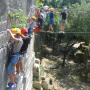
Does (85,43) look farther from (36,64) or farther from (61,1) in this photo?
(36,64)

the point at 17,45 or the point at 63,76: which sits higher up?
the point at 17,45

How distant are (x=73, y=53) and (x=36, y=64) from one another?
7.79 metres

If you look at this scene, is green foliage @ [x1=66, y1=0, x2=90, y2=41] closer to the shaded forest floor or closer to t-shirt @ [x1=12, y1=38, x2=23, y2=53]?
the shaded forest floor

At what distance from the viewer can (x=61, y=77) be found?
24.5m

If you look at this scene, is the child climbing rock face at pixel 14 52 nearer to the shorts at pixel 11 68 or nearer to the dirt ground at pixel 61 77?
the shorts at pixel 11 68

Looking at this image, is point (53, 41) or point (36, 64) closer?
point (36, 64)

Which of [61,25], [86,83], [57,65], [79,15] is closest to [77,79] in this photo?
[86,83]

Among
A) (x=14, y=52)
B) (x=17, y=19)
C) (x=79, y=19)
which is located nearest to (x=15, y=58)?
(x=14, y=52)

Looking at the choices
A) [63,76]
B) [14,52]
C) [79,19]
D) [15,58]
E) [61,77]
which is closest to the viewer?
[15,58]

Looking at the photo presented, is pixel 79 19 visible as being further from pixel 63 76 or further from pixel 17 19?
pixel 17 19

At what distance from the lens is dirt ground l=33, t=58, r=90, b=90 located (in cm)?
2305

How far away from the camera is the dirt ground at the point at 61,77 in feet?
75.6

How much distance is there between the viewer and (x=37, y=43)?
26.7 m

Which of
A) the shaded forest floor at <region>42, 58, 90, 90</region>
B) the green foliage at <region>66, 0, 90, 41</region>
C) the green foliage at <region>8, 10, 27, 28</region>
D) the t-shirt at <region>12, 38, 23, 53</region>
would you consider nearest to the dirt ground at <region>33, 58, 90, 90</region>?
the shaded forest floor at <region>42, 58, 90, 90</region>
